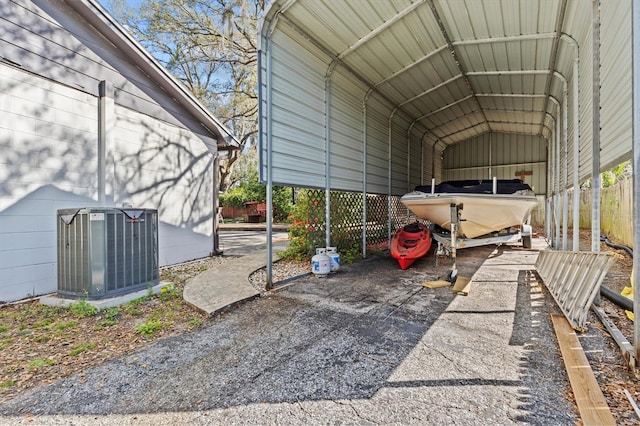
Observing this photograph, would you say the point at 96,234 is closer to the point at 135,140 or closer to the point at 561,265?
the point at 135,140

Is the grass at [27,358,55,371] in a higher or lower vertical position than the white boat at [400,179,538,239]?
lower

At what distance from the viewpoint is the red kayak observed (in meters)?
5.77

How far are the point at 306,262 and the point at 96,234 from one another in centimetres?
372

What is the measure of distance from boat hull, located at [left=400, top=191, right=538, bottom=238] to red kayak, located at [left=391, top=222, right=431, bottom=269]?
39cm

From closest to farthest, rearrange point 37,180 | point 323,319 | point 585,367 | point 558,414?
point 558,414 < point 585,367 < point 323,319 < point 37,180

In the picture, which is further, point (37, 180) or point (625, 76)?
point (37, 180)

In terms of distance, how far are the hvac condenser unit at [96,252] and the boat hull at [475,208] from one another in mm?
4594

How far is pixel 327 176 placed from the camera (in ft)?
19.4

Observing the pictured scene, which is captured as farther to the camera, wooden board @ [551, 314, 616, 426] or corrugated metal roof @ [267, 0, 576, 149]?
corrugated metal roof @ [267, 0, 576, 149]

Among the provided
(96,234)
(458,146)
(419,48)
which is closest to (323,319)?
(96,234)

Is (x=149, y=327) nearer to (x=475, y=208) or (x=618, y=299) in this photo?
(x=618, y=299)

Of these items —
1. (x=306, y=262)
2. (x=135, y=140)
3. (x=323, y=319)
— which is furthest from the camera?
(x=306, y=262)

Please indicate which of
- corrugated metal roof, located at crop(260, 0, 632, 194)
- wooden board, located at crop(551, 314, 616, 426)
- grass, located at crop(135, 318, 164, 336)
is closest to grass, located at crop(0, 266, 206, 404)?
grass, located at crop(135, 318, 164, 336)

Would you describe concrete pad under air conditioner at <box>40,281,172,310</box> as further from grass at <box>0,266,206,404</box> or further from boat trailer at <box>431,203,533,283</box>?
boat trailer at <box>431,203,533,283</box>
